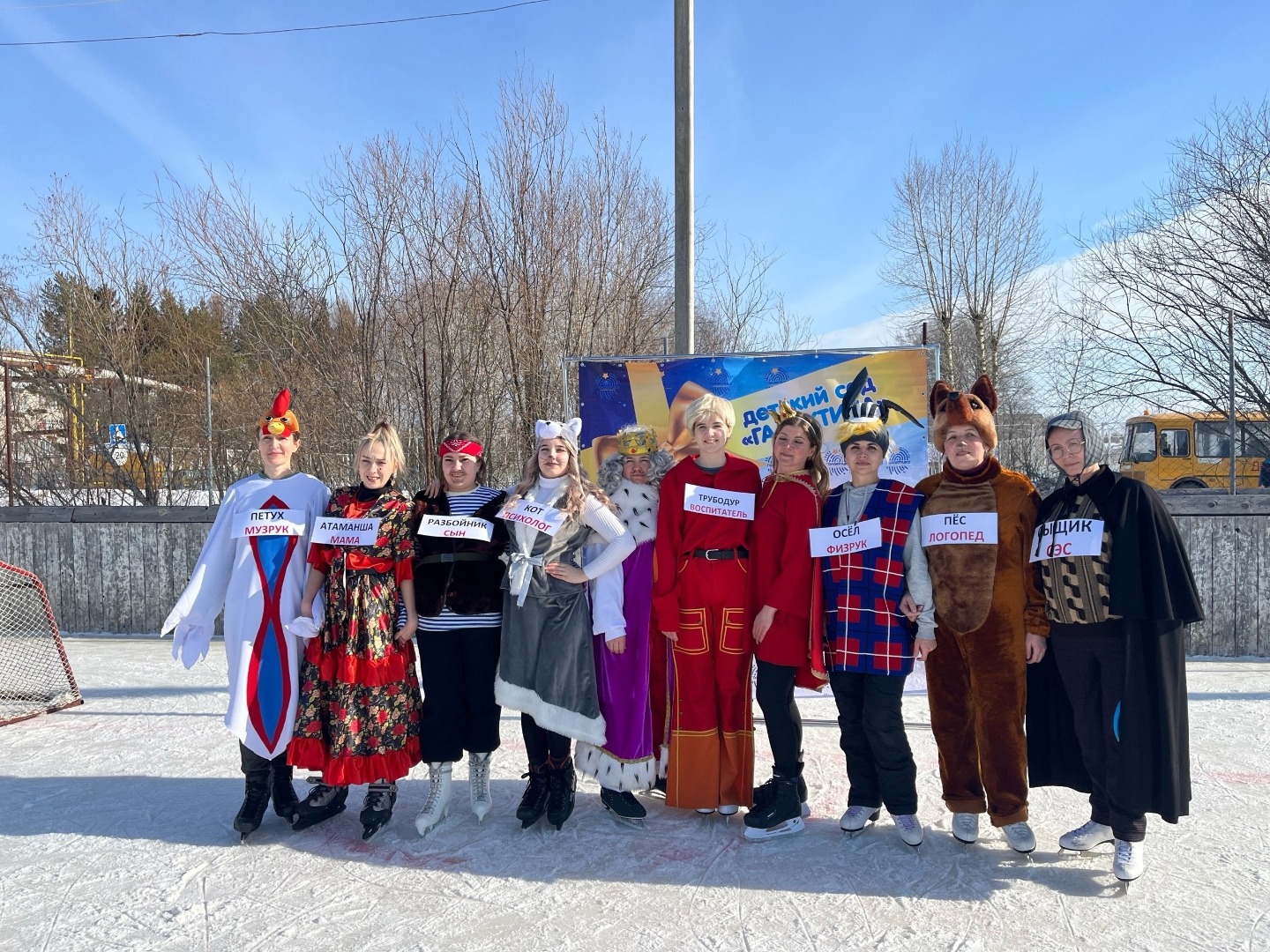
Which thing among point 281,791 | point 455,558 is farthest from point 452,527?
point 281,791

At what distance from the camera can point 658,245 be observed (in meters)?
11.1

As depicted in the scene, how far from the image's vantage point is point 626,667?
3703 millimetres

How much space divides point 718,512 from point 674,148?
349cm

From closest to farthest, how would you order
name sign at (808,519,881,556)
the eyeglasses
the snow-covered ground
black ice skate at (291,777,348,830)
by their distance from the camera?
the snow-covered ground < the eyeglasses < name sign at (808,519,881,556) < black ice skate at (291,777,348,830)

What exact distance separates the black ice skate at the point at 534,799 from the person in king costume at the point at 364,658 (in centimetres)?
52

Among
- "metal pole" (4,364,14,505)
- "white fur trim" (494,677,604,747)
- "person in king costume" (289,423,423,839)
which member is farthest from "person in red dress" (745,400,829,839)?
"metal pole" (4,364,14,505)

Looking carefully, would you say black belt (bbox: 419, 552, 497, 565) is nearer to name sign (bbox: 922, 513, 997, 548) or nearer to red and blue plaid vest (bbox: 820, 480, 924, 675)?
red and blue plaid vest (bbox: 820, 480, 924, 675)

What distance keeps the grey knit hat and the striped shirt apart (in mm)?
2363

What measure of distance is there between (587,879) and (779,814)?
88cm

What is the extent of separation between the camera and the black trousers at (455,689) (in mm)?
3580

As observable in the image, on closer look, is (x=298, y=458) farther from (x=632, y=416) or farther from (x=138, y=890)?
(x=138, y=890)

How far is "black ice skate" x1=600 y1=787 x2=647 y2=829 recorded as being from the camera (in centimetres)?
370

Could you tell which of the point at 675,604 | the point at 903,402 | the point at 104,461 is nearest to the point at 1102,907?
the point at 675,604

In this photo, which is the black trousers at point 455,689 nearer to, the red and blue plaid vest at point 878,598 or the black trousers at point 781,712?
the black trousers at point 781,712
